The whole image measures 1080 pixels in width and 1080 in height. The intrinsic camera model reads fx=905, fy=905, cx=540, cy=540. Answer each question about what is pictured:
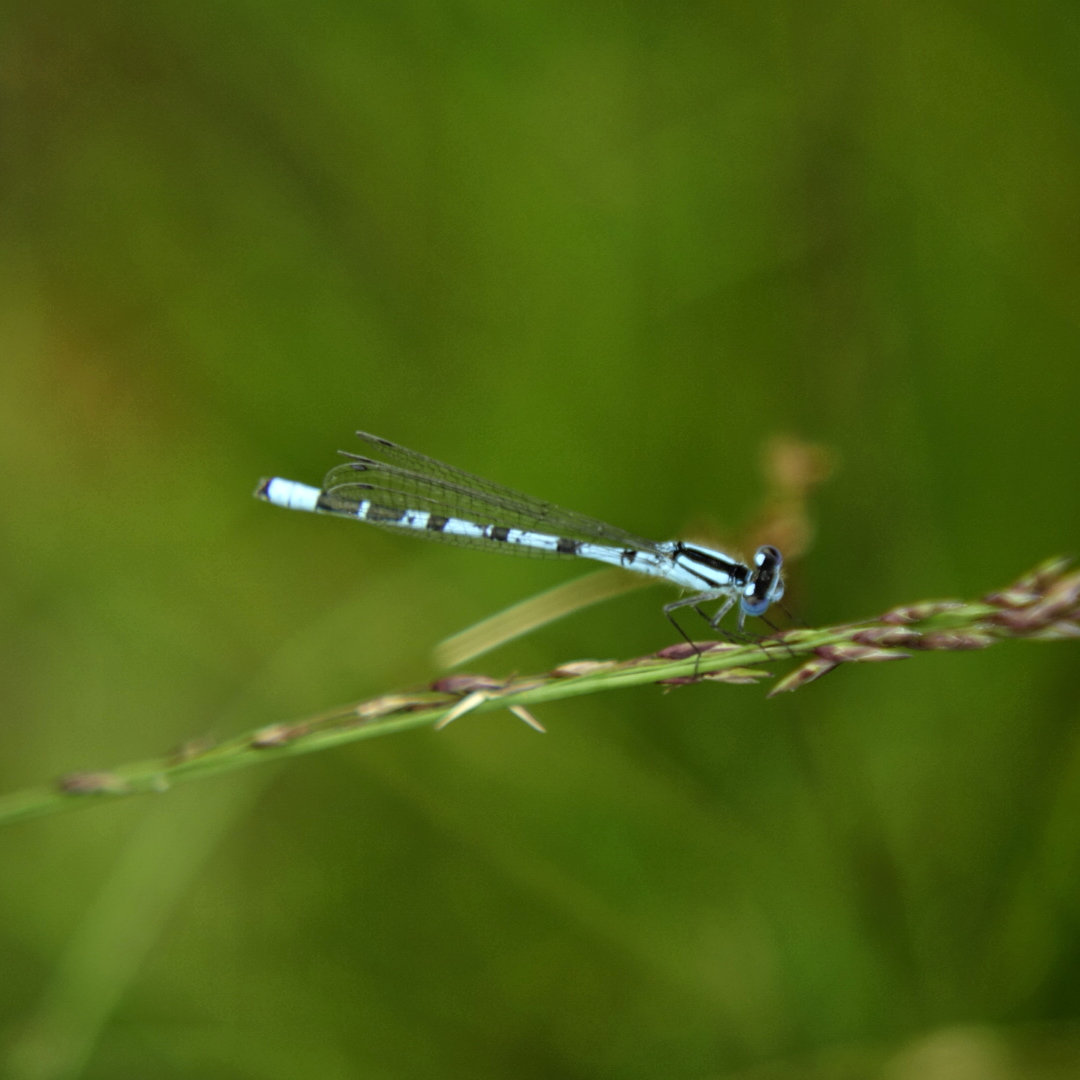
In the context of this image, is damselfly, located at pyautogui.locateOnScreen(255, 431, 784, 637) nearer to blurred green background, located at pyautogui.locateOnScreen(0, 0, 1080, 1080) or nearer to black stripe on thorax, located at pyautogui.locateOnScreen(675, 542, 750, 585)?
black stripe on thorax, located at pyautogui.locateOnScreen(675, 542, 750, 585)

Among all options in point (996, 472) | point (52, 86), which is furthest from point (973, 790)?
point (52, 86)

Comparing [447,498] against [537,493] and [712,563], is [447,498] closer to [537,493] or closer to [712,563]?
[537,493]

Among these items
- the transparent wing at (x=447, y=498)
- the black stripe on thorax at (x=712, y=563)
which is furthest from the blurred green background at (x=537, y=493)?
the transparent wing at (x=447, y=498)

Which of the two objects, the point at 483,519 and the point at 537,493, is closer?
the point at 483,519

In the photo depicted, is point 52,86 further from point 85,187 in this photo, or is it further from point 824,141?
point 824,141

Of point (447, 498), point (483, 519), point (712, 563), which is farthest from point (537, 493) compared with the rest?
point (712, 563)

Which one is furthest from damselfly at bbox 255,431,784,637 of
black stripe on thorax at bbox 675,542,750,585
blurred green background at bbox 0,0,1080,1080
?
blurred green background at bbox 0,0,1080,1080

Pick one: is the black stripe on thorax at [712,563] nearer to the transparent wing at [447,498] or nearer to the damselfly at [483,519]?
the damselfly at [483,519]
